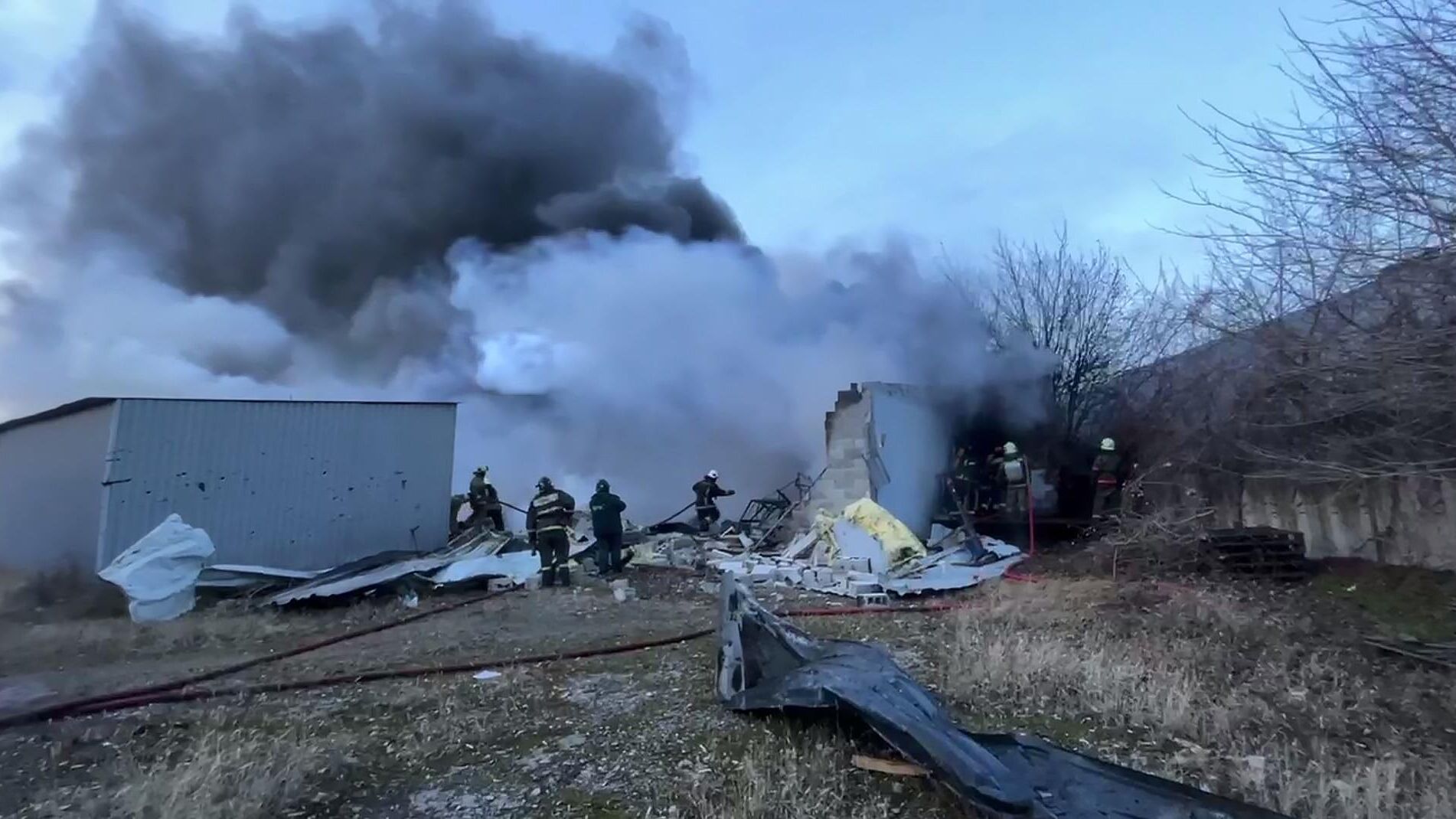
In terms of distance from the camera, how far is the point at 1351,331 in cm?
614

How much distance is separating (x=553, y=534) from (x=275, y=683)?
4619mm

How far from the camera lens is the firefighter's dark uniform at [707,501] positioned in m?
14.2

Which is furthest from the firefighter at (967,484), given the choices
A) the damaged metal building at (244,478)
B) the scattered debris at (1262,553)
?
the damaged metal building at (244,478)

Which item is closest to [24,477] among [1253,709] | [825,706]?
[825,706]

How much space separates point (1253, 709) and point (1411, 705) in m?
1.17

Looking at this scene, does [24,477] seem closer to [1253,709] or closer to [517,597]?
[517,597]

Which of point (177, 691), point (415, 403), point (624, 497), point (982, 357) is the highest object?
point (982, 357)

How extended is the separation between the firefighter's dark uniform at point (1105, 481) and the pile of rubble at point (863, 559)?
2.16 metres

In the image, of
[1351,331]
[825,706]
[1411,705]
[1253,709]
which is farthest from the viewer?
[1351,331]

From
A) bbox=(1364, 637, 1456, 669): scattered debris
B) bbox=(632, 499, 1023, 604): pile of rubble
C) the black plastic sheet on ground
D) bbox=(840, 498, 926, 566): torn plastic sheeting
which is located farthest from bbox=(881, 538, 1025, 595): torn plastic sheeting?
the black plastic sheet on ground

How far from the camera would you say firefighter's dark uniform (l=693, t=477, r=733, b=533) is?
46.5 feet

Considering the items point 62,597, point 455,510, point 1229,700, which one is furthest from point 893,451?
point 62,597

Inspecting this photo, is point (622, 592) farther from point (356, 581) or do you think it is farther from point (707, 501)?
point (707, 501)

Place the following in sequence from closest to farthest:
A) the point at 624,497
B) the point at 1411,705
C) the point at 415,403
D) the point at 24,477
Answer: the point at 1411,705, the point at 415,403, the point at 24,477, the point at 624,497
